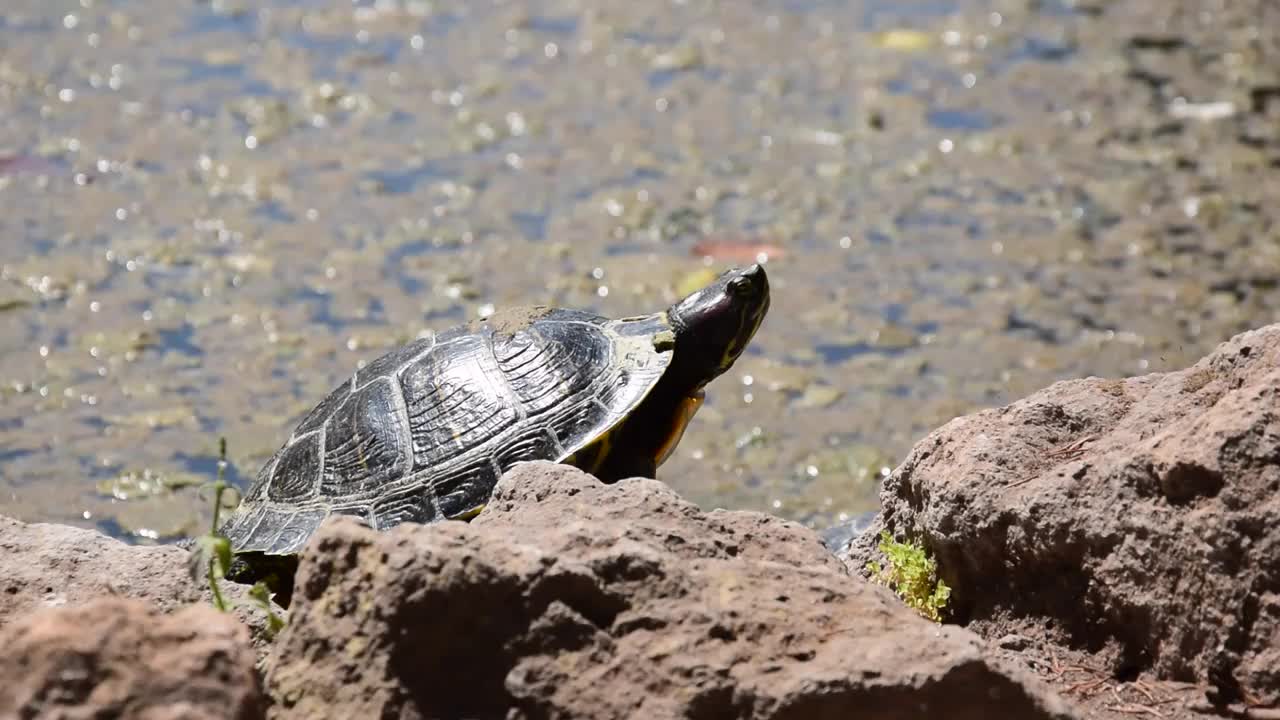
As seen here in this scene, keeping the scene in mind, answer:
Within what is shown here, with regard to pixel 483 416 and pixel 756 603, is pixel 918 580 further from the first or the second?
pixel 483 416

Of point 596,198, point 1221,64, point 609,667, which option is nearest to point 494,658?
point 609,667

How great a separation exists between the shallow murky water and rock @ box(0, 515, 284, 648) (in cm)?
169

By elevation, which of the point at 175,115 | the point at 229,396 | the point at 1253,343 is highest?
the point at 175,115

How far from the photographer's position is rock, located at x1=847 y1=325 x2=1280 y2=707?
2609mm

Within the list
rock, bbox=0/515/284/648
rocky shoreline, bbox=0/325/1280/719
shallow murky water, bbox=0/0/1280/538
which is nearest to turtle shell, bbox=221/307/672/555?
rock, bbox=0/515/284/648

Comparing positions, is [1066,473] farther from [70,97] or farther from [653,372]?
Result: [70,97]

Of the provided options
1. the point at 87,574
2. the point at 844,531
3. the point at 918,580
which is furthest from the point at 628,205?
the point at 87,574

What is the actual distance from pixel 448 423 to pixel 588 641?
1.27m

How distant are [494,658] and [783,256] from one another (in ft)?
15.2

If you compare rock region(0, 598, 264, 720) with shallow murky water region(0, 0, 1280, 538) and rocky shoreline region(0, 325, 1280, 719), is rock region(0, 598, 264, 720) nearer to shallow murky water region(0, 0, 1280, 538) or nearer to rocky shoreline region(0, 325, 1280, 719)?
rocky shoreline region(0, 325, 1280, 719)

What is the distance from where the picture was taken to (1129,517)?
2764mm

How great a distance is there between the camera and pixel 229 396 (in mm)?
5637

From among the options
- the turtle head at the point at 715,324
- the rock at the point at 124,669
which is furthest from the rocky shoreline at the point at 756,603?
the turtle head at the point at 715,324

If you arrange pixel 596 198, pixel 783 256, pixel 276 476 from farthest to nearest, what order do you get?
pixel 596 198
pixel 783 256
pixel 276 476
